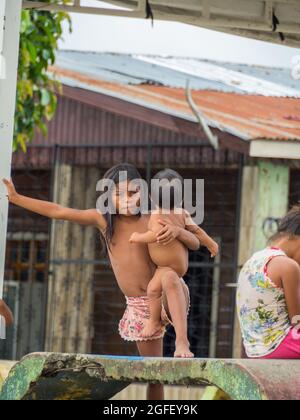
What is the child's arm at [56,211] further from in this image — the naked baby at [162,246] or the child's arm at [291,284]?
the child's arm at [291,284]

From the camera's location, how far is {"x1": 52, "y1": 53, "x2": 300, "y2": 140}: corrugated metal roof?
12179mm

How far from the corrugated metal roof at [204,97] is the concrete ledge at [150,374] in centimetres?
612

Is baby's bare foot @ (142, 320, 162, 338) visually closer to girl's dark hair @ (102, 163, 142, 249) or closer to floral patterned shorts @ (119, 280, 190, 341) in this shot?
floral patterned shorts @ (119, 280, 190, 341)

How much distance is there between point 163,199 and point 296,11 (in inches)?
65.1

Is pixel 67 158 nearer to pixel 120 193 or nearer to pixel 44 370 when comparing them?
pixel 120 193

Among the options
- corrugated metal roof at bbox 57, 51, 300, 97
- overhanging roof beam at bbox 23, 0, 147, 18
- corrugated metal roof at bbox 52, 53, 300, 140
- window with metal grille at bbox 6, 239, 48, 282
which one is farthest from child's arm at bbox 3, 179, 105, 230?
window with metal grille at bbox 6, 239, 48, 282

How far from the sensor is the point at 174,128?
1312cm

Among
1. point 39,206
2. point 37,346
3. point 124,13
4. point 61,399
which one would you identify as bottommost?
point 37,346

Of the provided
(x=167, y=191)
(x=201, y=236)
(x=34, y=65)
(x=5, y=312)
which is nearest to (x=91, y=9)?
(x=167, y=191)

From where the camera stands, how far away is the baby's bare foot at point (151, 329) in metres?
6.71

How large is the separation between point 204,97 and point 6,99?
7.31 metres

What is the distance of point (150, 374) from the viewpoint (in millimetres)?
5355

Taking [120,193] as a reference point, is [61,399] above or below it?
below

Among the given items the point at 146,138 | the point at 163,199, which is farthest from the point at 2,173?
the point at 146,138
